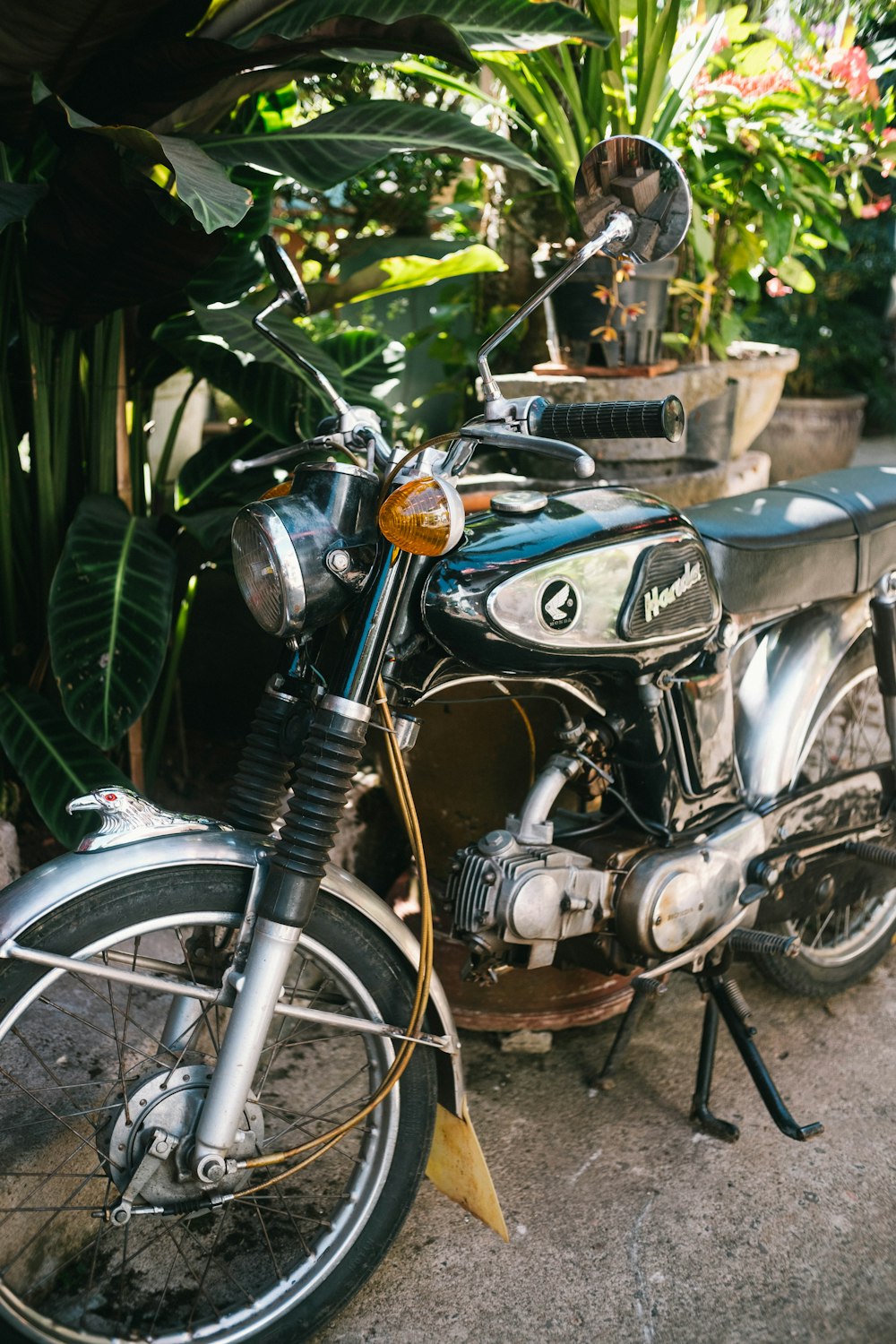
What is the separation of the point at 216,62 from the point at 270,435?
83 centimetres

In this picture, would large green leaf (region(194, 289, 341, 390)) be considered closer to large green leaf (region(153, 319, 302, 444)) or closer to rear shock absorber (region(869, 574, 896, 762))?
large green leaf (region(153, 319, 302, 444))

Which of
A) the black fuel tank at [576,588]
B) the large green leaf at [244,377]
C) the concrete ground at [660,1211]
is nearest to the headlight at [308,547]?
the black fuel tank at [576,588]

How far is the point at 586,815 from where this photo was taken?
2.09 meters

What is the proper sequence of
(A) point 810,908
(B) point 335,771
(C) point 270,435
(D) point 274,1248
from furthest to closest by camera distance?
(C) point 270,435 → (A) point 810,908 → (D) point 274,1248 → (B) point 335,771

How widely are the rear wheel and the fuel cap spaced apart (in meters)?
0.86

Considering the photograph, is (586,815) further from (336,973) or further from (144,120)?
(144,120)

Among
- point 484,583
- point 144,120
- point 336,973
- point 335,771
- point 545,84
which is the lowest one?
point 336,973

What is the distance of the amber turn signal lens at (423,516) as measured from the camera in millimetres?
1392

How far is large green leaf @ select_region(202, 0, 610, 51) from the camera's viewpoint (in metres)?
2.05

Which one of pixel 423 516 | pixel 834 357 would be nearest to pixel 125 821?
pixel 423 516

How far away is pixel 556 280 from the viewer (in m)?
1.39

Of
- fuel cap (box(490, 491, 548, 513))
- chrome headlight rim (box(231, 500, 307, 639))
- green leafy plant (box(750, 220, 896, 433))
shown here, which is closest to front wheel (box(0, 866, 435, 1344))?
chrome headlight rim (box(231, 500, 307, 639))

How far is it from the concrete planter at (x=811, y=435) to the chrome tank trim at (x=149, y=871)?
473cm

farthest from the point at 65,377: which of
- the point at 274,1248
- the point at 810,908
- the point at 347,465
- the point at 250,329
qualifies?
the point at 810,908
